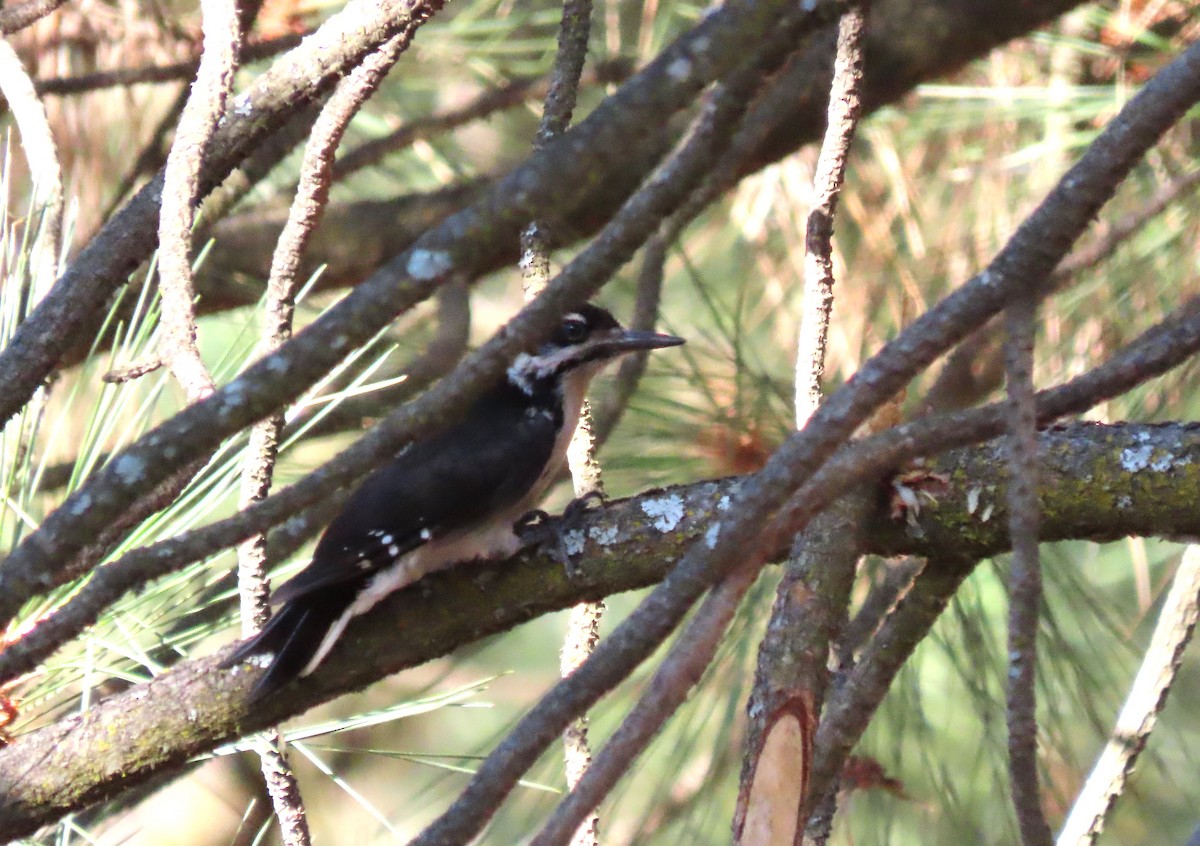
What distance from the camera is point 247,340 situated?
2.36 metres

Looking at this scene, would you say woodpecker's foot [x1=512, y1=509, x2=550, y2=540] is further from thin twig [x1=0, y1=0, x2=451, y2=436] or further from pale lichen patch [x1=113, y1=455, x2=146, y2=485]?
pale lichen patch [x1=113, y1=455, x2=146, y2=485]

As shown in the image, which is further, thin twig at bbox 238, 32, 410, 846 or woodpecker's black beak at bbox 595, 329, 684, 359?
woodpecker's black beak at bbox 595, 329, 684, 359

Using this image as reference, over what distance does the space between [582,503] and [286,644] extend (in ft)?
1.58

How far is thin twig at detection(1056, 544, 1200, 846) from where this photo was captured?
1.80 m

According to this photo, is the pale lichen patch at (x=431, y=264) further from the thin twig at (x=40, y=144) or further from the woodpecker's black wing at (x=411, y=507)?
the thin twig at (x=40, y=144)

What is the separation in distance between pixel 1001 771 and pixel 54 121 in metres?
3.06

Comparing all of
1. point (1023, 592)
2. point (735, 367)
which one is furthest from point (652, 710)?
point (735, 367)

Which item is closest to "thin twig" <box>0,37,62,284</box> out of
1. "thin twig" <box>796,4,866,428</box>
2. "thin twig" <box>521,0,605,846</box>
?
"thin twig" <box>521,0,605,846</box>

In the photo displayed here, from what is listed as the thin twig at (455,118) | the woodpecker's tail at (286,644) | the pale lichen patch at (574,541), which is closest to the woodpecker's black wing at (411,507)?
the woodpecker's tail at (286,644)

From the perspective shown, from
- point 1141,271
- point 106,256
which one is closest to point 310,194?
point 106,256

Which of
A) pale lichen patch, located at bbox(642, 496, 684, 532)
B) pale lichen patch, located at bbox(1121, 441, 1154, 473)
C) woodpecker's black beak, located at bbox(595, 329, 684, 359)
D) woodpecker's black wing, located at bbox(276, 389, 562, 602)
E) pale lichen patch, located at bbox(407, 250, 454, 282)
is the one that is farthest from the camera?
woodpecker's black beak, located at bbox(595, 329, 684, 359)

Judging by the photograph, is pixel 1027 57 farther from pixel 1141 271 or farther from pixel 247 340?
pixel 247 340

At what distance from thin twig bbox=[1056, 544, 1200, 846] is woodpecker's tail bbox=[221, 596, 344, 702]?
1.01 meters

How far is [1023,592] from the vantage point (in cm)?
110
